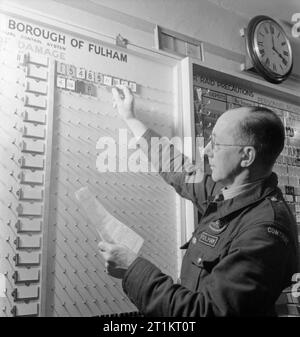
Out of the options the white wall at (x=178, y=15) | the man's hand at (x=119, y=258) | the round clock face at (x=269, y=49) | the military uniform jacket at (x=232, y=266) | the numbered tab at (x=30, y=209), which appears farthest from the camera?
the round clock face at (x=269, y=49)

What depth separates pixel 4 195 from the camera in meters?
1.10

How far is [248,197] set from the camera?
1094mm

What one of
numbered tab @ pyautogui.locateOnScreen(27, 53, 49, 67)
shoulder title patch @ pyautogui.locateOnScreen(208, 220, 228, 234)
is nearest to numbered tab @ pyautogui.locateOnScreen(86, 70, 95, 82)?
numbered tab @ pyautogui.locateOnScreen(27, 53, 49, 67)

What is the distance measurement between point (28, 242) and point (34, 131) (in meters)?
0.33

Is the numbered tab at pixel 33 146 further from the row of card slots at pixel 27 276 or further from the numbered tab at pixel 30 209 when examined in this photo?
the row of card slots at pixel 27 276

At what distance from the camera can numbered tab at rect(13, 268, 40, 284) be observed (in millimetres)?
1075

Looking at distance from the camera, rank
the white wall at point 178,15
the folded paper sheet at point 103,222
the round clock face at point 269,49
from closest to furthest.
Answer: the folded paper sheet at point 103,222
the white wall at point 178,15
the round clock face at point 269,49

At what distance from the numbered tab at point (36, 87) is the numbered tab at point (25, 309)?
0.64m

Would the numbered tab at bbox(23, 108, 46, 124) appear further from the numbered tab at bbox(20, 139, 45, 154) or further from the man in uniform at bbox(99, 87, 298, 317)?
the man in uniform at bbox(99, 87, 298, 317)

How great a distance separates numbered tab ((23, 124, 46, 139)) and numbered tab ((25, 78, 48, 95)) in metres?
0.11

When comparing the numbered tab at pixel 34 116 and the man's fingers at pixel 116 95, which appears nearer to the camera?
the numbered tab at pixel 34 116

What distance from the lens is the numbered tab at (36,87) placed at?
119 centimetres

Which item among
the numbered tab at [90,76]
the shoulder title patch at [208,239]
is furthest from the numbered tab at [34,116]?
the shoulder title patch at [208,239]

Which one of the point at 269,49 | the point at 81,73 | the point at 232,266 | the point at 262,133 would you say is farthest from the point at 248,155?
the point at 269,49
